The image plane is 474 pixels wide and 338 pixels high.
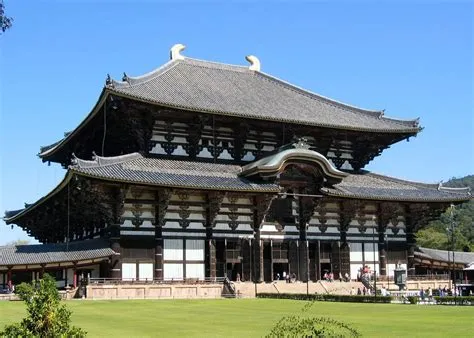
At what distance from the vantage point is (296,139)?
171 feet

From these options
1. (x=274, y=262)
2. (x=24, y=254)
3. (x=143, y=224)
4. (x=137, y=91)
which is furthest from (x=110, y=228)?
(x=274, y=262)

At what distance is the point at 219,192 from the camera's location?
45.4m

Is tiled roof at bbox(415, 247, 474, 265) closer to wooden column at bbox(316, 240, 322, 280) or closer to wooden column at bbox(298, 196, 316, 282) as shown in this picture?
wooden column at bbox(316, 240, 322, 280)

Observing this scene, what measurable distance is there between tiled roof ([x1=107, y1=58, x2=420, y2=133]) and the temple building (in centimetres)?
21

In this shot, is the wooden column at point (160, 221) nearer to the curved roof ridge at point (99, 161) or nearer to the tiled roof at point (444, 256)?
the curved roof ridge at point (99, 161)

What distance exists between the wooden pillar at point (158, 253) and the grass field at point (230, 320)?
996 cm

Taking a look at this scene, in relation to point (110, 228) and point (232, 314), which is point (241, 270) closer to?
point (110, 228)

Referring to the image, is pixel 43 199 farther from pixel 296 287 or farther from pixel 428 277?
pixel 428 277

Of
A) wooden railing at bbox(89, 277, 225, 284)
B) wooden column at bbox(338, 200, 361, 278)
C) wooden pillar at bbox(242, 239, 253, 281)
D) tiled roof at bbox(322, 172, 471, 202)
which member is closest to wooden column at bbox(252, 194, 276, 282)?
wooden pillar at bbox(242, 239, 253, 281)

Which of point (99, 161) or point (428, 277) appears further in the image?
point (428, 277)

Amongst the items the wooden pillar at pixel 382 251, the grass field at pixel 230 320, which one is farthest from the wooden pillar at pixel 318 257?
the grass field at pixel 230 320

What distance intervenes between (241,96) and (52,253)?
68.4 feet

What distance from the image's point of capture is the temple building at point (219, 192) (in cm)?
4353

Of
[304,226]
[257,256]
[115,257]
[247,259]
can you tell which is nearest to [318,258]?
[304,226]
